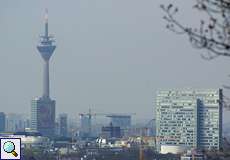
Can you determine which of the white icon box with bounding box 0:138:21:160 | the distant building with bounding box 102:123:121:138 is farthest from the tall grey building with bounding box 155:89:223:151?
the white icon box with bounding box 0:138:21:160

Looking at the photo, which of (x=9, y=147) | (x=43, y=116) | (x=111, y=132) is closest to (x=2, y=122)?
(x=43, y=116)

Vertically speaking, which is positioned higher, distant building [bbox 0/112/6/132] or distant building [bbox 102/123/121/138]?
distant building [bbox 0/112/6/132]

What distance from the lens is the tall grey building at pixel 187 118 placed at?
137m

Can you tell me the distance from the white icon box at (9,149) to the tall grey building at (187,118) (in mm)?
114796

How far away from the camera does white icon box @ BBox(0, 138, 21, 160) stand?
639 inches

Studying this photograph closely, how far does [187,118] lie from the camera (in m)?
144

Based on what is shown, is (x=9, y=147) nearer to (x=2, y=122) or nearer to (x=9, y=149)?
(x=9, y=149)

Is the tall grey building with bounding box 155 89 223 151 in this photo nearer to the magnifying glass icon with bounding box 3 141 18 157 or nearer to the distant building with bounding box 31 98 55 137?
the distant building with bounding box 31 98 55 137

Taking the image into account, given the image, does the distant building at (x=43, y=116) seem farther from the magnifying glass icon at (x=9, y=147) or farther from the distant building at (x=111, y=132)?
the magnifying glass icon at (x=9, y=147)

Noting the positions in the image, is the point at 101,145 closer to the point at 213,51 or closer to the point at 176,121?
the point at 176,121

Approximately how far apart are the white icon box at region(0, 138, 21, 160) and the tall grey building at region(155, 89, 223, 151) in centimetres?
11480

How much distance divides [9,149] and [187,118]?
128 m

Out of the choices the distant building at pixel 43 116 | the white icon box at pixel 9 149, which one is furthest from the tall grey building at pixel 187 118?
the white icon box at pixel 9 149

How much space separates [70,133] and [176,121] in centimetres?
5120
